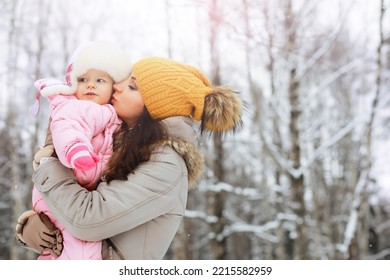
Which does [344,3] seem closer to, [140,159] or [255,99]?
[255,99]

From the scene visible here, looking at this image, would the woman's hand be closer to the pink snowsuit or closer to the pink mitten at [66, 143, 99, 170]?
the pink snowsuit

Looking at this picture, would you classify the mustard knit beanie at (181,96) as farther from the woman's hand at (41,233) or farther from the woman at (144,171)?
the woman's hand at (41,233)

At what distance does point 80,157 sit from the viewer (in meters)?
1.08

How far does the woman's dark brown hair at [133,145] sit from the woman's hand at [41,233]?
167mm

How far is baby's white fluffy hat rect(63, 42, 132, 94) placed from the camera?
4.16ft

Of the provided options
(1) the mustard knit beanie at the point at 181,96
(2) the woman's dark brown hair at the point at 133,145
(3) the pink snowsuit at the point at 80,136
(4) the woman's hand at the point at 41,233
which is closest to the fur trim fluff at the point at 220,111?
(1) the mustard knit beanie at the point at 181,96

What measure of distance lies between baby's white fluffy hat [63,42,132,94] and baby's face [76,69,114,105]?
0.01 metres

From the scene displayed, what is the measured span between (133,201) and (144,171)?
77mm

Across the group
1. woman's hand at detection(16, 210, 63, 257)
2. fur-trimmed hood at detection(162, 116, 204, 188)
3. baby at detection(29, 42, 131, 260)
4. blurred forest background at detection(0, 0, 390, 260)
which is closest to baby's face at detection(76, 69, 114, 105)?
baby at detection(29, 42, 131, 260)

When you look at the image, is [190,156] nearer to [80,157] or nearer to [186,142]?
[186,142]

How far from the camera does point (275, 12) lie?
14.1ft

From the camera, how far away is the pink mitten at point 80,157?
3.53 feet

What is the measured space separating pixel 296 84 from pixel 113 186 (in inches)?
164

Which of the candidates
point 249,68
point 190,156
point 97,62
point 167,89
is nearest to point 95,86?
point 97,62
